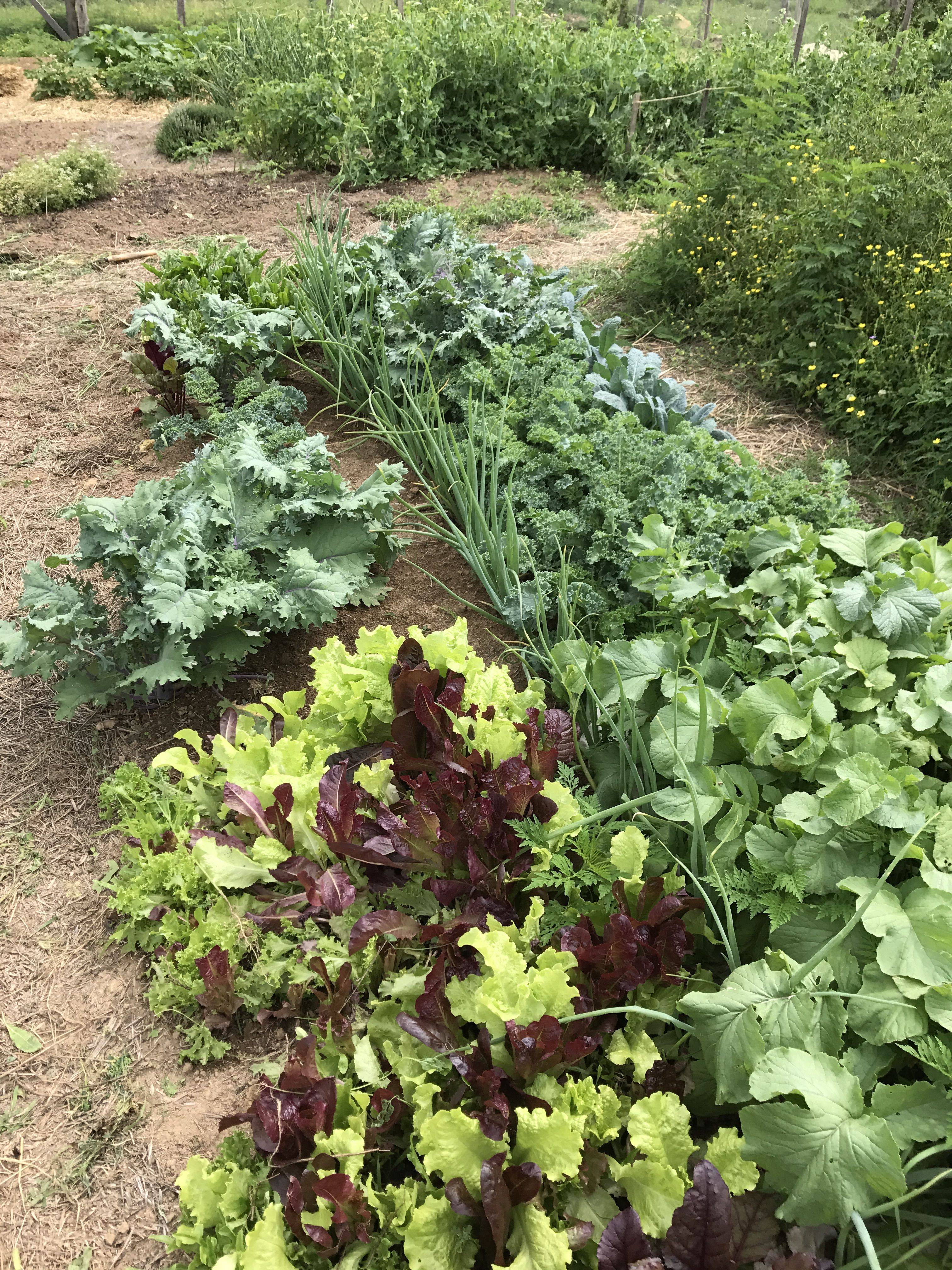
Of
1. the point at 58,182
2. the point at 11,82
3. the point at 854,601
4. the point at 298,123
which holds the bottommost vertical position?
the point at 854,601

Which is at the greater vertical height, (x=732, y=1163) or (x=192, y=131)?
(x=192, y=131)

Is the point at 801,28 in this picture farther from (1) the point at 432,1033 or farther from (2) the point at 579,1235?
(2) the point at 579,1235

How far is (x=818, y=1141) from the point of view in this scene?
130 cm

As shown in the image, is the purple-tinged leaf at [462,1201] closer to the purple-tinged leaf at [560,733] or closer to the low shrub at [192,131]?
the purple-tinged leaf at [560,733]

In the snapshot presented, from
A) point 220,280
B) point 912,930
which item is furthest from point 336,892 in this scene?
point 220,280

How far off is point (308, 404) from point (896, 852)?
3467mm

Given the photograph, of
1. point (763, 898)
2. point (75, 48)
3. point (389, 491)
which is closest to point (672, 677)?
point (763, 898)

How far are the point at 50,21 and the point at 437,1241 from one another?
520 inches

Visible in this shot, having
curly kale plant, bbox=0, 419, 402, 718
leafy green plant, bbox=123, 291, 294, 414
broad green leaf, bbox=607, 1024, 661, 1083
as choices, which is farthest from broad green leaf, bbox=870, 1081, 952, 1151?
leafy green plant, bbox=123, 291, 294, 414

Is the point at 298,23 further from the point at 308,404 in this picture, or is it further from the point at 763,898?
the point at 763,898

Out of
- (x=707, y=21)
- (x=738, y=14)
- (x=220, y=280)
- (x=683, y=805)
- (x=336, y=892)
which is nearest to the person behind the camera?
(x=683, y=805)

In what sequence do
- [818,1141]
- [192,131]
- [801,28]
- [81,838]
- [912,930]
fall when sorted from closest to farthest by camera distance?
[818,1141] < [912,930] < [81,838] < [801,28] < [192,131]

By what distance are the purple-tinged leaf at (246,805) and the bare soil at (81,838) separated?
462 millimetres

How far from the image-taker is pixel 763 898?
5.49ft
